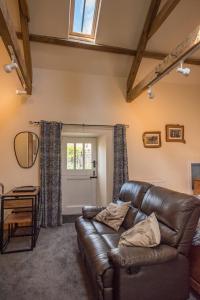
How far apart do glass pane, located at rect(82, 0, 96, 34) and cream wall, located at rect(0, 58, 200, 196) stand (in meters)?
0.93

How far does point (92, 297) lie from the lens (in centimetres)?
208

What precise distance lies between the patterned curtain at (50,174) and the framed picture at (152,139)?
2023mm

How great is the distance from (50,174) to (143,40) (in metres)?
3.15

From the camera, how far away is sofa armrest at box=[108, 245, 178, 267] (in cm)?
172

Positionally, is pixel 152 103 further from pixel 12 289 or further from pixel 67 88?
pixel 12 289

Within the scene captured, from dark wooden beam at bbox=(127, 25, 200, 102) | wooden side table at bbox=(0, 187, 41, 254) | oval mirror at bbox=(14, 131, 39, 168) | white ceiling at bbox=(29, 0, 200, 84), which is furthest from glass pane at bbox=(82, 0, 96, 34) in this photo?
wooden side table at bbox=(0, 187, 41, 254)

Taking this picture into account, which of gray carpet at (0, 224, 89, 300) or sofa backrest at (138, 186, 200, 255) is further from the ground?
sofa backrest at (138, 186, 200, 255)

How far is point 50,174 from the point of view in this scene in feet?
14.1

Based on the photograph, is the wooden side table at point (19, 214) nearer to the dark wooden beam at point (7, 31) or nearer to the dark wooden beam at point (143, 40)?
the dark wooden beam at point (7, 31)

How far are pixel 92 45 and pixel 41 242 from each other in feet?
12.2

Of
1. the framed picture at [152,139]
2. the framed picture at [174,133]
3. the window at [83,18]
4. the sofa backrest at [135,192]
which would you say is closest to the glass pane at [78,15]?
the window at [83,18]

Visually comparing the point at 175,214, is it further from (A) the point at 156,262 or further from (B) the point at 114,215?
(B) the point at 114,215

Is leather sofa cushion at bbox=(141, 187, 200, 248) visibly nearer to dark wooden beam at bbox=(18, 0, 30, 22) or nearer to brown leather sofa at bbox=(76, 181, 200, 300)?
brown leather sofa at bbox=(76, 181, 200, 300)

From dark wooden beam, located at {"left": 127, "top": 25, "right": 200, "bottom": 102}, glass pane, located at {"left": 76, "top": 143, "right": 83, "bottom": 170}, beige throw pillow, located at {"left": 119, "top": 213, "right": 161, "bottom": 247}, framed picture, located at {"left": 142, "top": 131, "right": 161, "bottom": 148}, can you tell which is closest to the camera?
beige throw pillow, located at {"left": 119, "top": 213, "right": 161, "bottom": 247}
